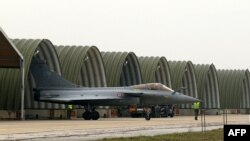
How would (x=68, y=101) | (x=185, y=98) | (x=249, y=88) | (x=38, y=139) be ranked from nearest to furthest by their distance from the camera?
(x=38, y=139) < (x=68, y=101) < (x=185, y=98) < (x=249, y=88)

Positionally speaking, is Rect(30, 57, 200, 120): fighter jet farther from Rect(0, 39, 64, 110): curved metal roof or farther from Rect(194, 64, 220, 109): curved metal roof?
Rect(194, 64, 220, 109): curved metal roof

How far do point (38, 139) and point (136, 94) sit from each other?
24.9 metres

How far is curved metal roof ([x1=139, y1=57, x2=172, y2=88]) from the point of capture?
2414 inches

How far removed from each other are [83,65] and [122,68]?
6259 mm

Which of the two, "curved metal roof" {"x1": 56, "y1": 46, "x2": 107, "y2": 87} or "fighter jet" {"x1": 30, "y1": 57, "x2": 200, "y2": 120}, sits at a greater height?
"curved metal roof" {"x1": 56, "y1": 46, "x2": 107, "y2": 87}

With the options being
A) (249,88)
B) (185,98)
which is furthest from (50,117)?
(249,88)

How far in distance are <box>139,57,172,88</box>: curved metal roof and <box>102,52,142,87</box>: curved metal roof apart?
9.54 ft

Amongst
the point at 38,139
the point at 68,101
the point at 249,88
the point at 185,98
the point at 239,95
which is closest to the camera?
the point at 38,139

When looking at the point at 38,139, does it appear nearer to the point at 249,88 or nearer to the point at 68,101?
the point at 68,101

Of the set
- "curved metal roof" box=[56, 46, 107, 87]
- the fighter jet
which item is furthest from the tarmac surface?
"curved metal roof" box=[56, 46, 107, 87]

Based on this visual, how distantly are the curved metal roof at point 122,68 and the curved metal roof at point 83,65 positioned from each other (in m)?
2.27

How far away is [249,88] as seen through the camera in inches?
3371

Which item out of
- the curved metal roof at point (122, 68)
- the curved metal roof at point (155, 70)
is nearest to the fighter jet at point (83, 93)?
the curved metal roof at point (122, 68)

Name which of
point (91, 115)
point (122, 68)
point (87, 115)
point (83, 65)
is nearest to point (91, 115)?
point (91, 115)
